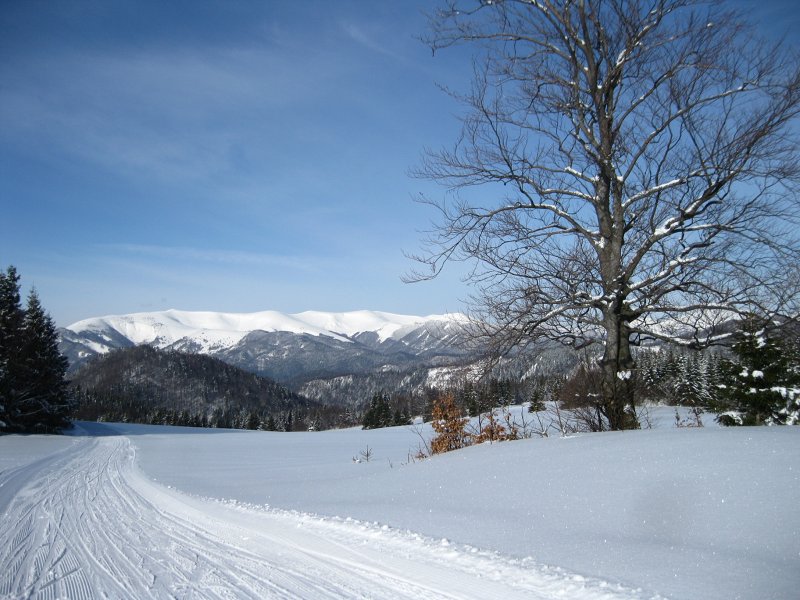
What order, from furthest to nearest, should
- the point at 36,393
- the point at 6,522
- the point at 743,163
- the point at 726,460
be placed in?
the point at 36,393 < the point at 6,522 < the point at 743,163 < the point at 726,460

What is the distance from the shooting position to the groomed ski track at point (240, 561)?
363 cm

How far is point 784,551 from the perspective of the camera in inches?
123

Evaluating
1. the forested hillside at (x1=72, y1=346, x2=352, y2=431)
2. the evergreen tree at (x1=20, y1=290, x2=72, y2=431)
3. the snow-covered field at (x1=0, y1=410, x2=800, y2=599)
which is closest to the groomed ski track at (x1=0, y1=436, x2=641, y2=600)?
the snow-covered field at (x1=0, y1=410, x2=800, y2=599)

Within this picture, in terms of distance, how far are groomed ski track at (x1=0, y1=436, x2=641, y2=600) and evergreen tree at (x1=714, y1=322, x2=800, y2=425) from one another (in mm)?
14470

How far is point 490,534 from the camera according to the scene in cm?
447

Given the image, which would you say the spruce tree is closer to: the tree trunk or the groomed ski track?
the groomed ski track

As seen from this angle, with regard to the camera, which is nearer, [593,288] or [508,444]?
[593,288]

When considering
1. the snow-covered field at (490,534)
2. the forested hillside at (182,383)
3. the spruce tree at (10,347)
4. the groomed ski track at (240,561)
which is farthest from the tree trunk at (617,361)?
the forested hillside at (182,383)

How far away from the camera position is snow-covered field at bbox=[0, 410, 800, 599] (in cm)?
336

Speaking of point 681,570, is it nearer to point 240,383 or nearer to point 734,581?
point 734,581

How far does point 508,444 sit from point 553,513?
8.24 feet

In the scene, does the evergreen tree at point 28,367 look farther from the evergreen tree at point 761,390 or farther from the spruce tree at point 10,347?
the evergreen tree at point 761,390

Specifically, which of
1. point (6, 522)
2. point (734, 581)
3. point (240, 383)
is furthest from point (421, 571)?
point (240, 383)

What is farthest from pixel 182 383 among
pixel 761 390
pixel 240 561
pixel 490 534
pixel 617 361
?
pixel 490 534
